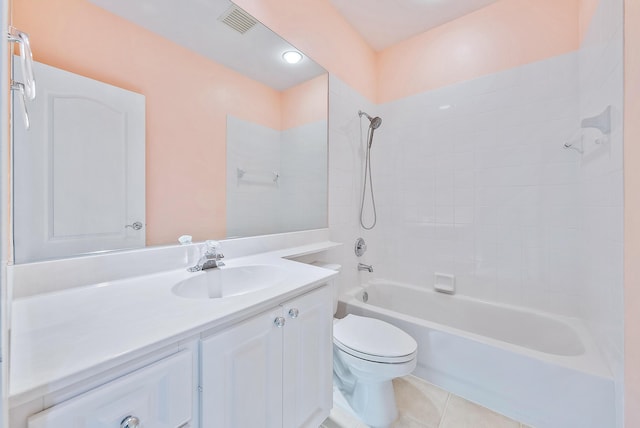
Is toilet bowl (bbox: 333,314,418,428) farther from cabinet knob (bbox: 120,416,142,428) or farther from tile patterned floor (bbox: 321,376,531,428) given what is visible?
cabinet knob (bbox: 120,416,142,428)

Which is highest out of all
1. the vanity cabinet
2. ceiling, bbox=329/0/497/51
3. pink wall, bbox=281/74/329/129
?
ceiling, bbox=329/0/497/51

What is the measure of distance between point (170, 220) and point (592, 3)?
2.40 m

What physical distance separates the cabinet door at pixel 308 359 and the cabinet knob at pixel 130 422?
0.43 m

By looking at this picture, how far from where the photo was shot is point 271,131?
156 centimetres

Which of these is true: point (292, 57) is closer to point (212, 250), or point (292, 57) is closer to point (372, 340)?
Result: point (212, 250)

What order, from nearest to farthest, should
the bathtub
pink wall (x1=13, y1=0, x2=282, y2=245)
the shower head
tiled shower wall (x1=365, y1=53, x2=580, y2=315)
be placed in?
pink wall (x1=13, y1=0, x2=282, y2=245) < the bathtub < tiled shower wall (x1=365, y1=53, x2=580, y2=315) < the shower head

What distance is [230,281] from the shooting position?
3.64ft

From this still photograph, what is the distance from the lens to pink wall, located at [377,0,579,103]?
5.32 ft

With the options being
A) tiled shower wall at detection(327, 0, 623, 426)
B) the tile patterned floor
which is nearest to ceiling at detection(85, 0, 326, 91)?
tiled shower wall at detection(327, 0, 623, 426)

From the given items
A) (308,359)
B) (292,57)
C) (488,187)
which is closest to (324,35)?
(292,57)

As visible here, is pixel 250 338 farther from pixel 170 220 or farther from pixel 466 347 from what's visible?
pixel 466 347

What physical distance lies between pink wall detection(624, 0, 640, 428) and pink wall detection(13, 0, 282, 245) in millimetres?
1638

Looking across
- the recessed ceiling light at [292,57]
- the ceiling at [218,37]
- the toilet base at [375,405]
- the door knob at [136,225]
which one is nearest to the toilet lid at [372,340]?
the toilet base at [375,405]

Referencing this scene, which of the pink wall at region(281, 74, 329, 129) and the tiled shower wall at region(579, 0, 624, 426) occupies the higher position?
the pink wall at region(281, 74, 329, 129)
